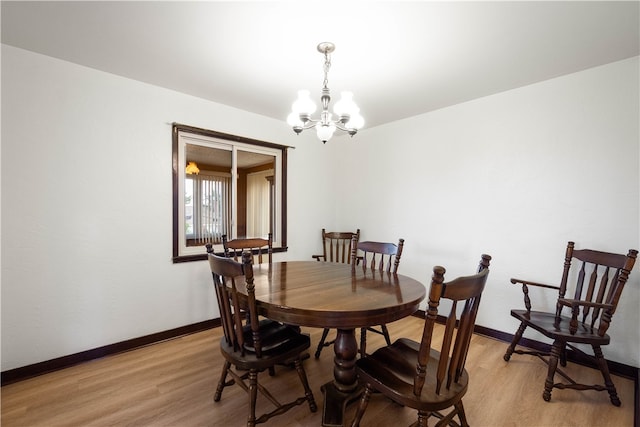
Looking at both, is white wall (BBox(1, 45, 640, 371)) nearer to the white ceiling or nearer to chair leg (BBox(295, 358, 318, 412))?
the white ceiling

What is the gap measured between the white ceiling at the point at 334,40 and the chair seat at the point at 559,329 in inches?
77.3

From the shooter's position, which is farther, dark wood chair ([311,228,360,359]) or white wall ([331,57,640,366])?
dark wood chair ([311,228,360,359])

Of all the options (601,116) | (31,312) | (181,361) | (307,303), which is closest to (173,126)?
(31,312)

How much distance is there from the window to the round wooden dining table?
114cm

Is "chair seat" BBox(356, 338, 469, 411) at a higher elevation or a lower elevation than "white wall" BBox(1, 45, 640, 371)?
lower

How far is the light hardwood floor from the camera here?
1.67 meters

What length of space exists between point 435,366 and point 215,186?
340 centimetres

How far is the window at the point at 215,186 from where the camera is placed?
9.25 feet

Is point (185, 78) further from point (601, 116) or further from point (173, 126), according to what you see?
point (601, 116)

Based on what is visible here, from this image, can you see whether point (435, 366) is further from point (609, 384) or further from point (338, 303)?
point (609, 384)

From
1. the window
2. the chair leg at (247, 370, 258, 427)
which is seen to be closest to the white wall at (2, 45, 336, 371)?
the window

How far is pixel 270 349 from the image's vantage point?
1.57m

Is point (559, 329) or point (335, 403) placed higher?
point (559, 329)

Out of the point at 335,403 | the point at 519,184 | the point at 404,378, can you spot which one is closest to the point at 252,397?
the point at 335,403
